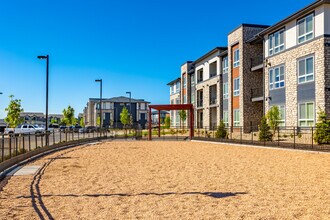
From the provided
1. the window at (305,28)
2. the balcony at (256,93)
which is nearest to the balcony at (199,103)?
the balcony at (256,93)

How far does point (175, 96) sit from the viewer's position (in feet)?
233

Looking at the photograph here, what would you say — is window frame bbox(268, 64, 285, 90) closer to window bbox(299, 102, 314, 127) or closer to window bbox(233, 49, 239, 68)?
window bbox(299, 102, 314, 127)

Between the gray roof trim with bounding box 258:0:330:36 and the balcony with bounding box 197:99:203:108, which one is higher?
the gray roof trim with bounding box 258:0:330:36

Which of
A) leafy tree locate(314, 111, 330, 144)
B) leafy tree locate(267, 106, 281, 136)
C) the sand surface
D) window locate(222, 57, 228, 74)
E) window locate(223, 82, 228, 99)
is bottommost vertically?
the sand surface

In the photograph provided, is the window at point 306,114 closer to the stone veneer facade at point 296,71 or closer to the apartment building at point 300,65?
the apartment building at point 300,65

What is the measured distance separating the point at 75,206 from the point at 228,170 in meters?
7.03

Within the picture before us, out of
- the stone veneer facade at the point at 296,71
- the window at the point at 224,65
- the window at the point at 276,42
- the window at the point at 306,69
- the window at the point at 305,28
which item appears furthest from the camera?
the window at the point at 224,65

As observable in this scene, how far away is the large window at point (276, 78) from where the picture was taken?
105 ft

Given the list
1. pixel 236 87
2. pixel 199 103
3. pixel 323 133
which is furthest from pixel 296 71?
pixel 199 103

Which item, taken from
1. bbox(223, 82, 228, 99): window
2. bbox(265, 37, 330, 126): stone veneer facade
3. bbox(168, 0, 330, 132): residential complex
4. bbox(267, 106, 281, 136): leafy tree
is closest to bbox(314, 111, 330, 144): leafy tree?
bbox(168, 0, 330, 132): residential complex

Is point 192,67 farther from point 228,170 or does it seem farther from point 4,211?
point 4,211

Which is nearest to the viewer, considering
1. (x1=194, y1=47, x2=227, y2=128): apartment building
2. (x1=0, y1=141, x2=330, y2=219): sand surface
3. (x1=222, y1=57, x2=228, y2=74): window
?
(x1=0, y1=141, x2=330, y2=219): sand surface

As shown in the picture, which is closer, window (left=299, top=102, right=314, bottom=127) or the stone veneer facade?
the stone veneer facade

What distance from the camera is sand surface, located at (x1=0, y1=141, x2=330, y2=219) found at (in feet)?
→ 23.5
